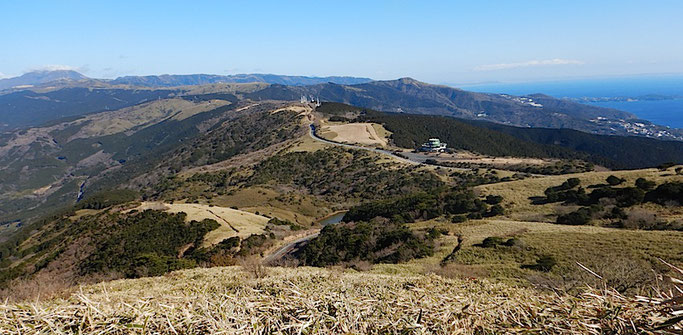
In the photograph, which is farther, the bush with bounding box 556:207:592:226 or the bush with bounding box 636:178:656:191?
the bush with bounding box 636:178:656:191

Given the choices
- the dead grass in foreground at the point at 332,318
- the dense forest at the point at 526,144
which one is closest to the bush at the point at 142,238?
the dead grass in foreground at the point at 332,318

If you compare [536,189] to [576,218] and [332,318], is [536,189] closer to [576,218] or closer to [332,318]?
[576,218]

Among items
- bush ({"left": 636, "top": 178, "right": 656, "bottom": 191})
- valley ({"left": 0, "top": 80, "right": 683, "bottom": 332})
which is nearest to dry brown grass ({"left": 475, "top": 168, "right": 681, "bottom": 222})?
valley ({"left": 0, "top": 80, "right": 683, "bottom": 332})

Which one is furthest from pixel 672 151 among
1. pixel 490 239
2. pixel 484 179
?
pixel 490 239

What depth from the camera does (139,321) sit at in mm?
3227

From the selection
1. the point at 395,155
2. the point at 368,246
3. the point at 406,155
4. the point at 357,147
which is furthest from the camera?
the point at 357,147

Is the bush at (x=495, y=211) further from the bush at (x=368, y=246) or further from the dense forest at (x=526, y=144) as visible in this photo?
the dense forest at (x=526, y=144)

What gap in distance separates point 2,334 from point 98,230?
169 feet

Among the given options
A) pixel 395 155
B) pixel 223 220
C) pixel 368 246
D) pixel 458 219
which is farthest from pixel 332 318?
pixel 395 155

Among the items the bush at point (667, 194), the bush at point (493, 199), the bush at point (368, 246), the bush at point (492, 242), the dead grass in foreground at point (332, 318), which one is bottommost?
the bush at point (368, 246)

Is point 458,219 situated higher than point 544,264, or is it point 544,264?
point 544,264

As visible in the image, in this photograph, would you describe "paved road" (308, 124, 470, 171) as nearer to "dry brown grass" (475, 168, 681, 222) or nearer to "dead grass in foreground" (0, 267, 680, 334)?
"dry brown grass" (475, 168, 681, 222)

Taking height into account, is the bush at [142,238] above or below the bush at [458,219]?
below

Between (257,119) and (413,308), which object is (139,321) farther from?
(257,119)
